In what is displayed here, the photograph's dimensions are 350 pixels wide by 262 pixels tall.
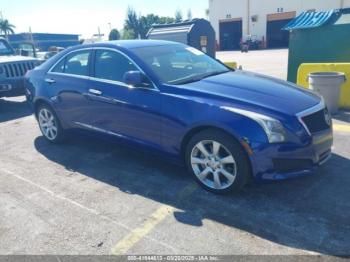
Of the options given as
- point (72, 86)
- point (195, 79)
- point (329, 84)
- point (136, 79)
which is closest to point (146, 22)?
point (329, 84)

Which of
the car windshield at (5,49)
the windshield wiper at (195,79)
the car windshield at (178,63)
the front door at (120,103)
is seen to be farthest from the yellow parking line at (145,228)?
the car windshield at (5,49)

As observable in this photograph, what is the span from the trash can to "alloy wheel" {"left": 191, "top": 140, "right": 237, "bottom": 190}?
387cm

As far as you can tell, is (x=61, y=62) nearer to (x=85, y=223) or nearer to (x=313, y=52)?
(x=85, y=223)

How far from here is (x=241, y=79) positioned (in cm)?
420

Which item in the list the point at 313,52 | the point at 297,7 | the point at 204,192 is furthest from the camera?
the point at 297,7

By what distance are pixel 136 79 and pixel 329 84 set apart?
426 cm

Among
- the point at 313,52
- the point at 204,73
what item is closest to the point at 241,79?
the point at 204,73

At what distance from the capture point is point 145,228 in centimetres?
321

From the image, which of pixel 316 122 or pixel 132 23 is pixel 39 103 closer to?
pixel 316 122

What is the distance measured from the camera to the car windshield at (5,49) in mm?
10297

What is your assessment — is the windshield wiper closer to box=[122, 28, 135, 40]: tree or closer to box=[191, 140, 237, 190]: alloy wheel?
box=[191, 140, 237, 190]: alloy wheel

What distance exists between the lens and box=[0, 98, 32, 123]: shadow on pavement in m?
8.12

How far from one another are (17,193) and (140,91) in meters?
1.98

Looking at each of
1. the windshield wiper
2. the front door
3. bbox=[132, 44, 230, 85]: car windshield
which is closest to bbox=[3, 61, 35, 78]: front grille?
the front door
